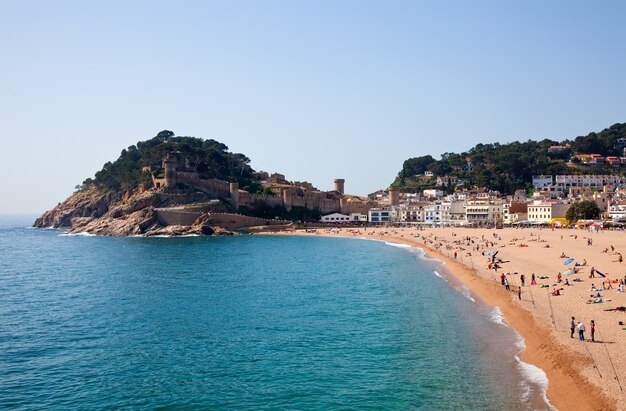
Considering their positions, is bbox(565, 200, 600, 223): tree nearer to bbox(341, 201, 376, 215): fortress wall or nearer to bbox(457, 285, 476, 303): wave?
bbox(341, 201, 376, 215): fortress wall

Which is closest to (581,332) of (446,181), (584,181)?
(584,181)

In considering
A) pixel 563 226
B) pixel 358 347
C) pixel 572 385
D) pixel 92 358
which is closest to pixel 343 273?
pixel 358 347

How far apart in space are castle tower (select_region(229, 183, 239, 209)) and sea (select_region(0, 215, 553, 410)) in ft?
133

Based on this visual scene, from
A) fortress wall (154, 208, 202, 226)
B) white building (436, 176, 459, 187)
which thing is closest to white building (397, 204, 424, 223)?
white building (436, 176, 459, 187)

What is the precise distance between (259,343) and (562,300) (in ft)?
40.2

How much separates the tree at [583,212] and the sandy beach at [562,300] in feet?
40.8

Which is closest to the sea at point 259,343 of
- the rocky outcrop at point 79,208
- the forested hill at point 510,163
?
the rocky outcrop at point 79,208

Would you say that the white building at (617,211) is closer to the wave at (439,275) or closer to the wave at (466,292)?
the wave at (439,275)

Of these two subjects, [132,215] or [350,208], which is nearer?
[132,215]

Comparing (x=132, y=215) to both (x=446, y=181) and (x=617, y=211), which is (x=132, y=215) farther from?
(x=446, y=181)

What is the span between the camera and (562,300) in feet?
73.9

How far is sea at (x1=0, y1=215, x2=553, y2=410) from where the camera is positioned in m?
14.4

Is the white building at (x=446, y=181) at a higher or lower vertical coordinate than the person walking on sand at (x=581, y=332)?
higher

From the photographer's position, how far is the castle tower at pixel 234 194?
7788cm
